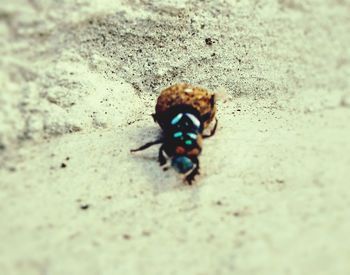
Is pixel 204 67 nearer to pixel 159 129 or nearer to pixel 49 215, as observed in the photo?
pixel 159 129

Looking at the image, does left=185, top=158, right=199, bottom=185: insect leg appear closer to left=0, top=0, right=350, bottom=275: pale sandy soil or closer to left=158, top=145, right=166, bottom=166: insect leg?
left=0, top=0, right=350, bottom=275: pale sandy soil

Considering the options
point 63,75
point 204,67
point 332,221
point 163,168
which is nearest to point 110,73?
point 63,75

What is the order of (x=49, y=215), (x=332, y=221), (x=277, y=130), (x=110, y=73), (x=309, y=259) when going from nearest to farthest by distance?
(x=309, y=259) < (x=332, y=221) < (x=49, y=215) < (x=277, y=130) < (x=110, y=73)

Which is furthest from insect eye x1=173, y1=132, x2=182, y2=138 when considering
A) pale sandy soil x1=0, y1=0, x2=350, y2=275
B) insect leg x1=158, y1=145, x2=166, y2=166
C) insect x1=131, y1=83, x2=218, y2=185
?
pale sandy soil x1=0, y1=0, x2=350, y2=275

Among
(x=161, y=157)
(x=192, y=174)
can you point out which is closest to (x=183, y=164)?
(x=192, y=174)

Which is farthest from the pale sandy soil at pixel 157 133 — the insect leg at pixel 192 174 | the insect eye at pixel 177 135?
the insect eye at pixel 177 135

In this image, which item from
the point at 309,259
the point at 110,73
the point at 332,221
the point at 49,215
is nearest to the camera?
the point at 309,259
